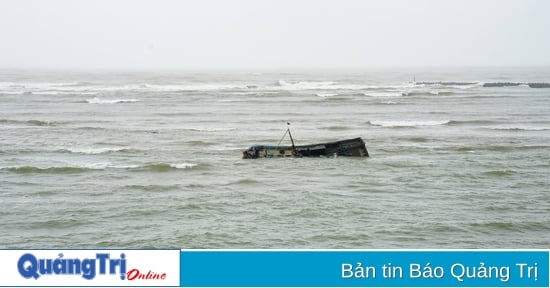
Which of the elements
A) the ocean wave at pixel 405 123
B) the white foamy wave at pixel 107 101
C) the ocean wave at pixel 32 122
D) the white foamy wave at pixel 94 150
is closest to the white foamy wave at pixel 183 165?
the white foamy wave at pixel 94 150

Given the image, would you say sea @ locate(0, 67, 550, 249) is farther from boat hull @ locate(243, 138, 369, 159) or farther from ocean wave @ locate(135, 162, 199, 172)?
boat hull @ locate(243, 138, 369, 159)

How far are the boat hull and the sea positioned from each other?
0.67 metres

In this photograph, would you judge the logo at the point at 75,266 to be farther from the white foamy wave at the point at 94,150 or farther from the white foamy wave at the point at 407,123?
the white foamy wave at the point at 407,123

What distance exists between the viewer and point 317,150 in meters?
29.8

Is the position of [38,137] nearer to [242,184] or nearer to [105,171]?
[105,171]

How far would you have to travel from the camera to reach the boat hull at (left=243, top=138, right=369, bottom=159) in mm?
29406

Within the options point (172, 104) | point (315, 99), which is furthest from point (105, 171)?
point (315, 99)

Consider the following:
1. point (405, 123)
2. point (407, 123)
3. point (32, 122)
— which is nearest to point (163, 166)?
point (32, 122)

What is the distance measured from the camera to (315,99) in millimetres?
66000

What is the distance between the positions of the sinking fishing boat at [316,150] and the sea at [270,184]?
67 centimetres

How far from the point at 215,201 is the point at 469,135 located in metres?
21.5

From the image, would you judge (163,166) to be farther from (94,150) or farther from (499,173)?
(499,173)

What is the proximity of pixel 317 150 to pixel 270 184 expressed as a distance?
6.61 m

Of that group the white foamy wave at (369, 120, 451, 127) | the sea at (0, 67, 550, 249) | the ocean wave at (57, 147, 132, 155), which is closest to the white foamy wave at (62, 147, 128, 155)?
the ocean wave at (57, 147, 132, 155)
